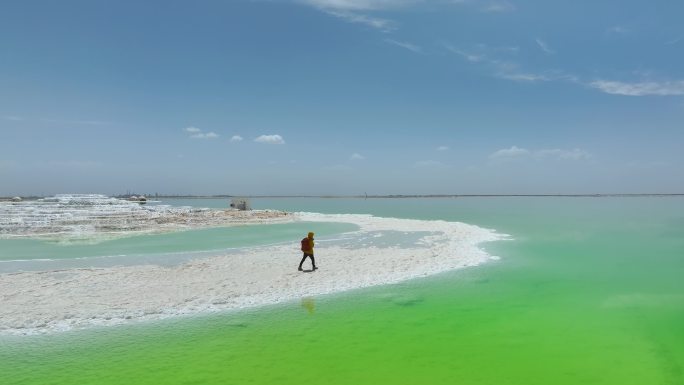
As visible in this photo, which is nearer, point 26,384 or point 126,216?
point 26,384

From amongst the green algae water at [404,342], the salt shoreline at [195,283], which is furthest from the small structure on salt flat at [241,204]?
the green algae water at [404,342]

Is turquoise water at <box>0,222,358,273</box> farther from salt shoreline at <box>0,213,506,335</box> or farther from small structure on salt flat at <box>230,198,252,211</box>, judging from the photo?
small structure on salt flat at <box>230,198,252,211</box>

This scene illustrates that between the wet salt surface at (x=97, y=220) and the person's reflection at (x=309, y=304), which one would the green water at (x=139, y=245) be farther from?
the person's reflection at (x=309, y=304)

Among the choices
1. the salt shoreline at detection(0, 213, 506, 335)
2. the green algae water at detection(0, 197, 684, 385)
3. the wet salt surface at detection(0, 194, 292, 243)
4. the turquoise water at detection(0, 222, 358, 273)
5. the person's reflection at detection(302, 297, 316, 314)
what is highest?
the wet salt surface at detection(0, 194, 292, 243)

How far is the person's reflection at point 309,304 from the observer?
13.5m

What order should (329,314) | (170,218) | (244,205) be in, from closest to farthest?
(329,314), (170,218), (244,205)

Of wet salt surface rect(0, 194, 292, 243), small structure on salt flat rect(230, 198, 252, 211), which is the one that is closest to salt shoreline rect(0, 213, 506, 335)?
wet salt surface rect(0, 194, 292, 243)

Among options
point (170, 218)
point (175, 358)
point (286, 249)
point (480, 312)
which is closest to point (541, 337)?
point (480, 312)

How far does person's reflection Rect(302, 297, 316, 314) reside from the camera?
13.5m

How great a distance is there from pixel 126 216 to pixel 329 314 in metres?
40.9

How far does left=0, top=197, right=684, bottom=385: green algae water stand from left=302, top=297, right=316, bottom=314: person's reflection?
93 millimetres

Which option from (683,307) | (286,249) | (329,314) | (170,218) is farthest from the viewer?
(170,218)

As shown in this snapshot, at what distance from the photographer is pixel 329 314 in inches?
512

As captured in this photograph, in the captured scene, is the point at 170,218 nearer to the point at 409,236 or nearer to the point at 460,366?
the point at 409,236
